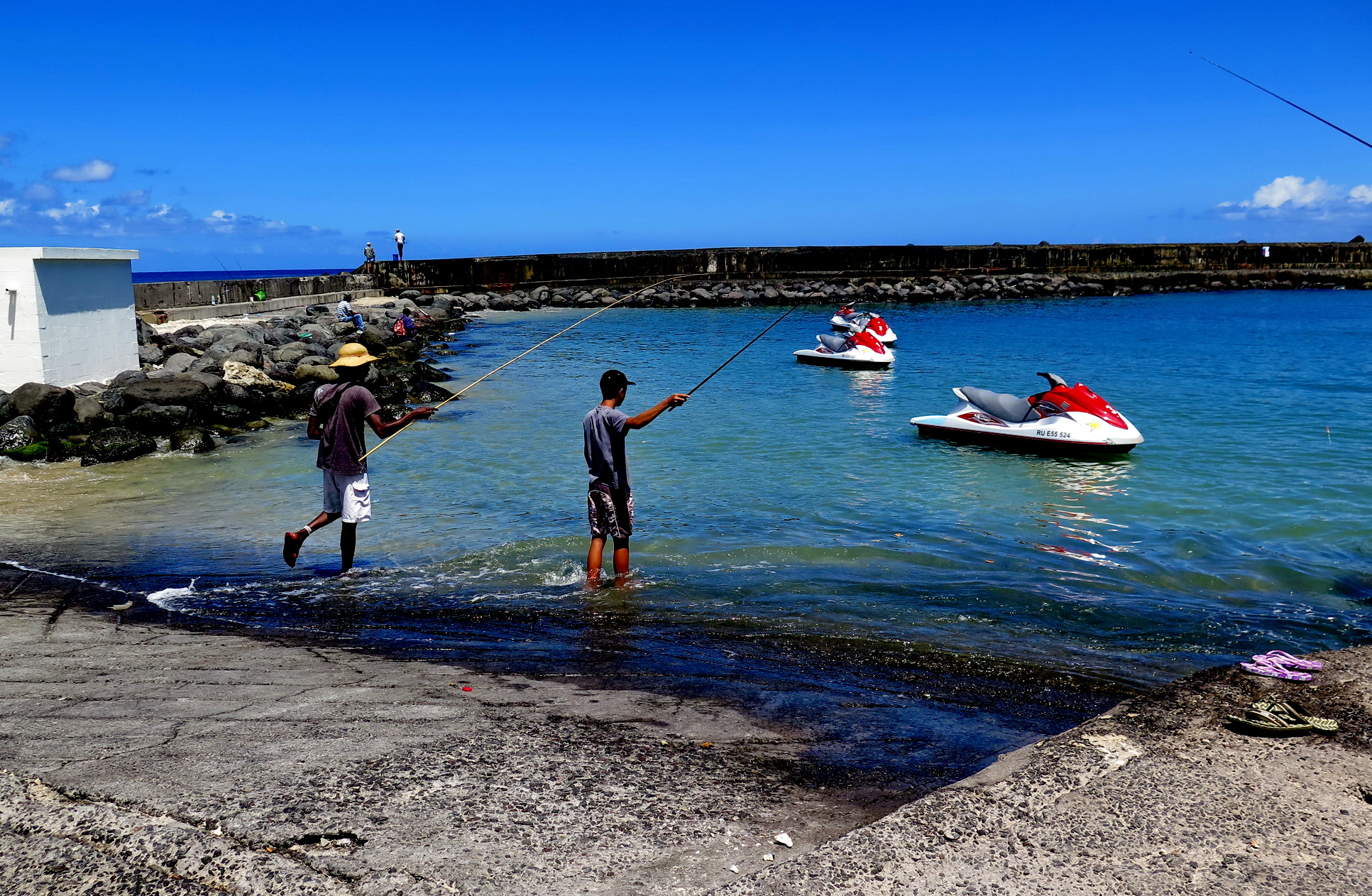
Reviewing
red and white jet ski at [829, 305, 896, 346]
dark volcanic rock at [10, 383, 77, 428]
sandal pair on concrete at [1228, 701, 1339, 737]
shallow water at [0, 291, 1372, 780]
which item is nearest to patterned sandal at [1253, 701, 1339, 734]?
sandal pair on concrete at [1228, 701, 1339, 737]

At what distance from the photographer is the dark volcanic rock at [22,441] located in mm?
12312

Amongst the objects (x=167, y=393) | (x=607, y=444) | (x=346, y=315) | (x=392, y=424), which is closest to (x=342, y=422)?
(x=392, y=424)

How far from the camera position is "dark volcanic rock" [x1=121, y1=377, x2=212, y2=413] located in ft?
47.3

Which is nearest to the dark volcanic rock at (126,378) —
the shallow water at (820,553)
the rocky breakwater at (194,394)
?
the rocky breakwater at (194,394)

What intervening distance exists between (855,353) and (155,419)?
16.7 meters

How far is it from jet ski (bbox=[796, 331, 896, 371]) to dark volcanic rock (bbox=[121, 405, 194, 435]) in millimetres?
16221

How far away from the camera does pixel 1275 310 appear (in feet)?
148

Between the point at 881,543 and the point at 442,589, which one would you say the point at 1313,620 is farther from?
the point at 442,589

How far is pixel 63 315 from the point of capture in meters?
14.5

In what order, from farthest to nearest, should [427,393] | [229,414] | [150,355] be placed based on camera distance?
[427,393]
[150,355]
[229,414]

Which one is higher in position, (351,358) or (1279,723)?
(351,358)

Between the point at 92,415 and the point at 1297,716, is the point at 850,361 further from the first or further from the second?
the point at 1297,716

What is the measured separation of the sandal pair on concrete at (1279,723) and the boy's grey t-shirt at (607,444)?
3957 mm

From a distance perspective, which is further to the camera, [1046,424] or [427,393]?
[427,393]
